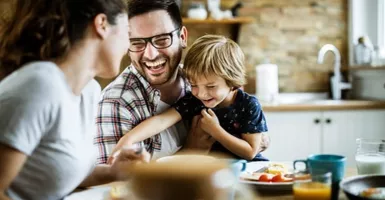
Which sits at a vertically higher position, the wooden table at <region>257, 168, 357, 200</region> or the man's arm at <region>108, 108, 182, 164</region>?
the man's arm at <region>108, 108, 182, 164</region>

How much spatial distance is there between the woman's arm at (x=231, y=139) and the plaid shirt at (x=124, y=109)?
21cm

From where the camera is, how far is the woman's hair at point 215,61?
76.5 inches

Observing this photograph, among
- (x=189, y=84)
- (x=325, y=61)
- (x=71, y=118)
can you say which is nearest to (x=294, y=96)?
(x=325, y=61)

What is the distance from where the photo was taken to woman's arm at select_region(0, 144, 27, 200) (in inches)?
39.5

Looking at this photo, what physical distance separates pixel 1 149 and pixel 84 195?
0.45 meters

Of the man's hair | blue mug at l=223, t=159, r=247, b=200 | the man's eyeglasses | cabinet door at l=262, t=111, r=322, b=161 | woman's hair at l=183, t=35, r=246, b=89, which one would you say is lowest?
cabinet door at l=262, t=111, r=322, b=161

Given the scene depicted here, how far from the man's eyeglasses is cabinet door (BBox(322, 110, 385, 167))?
6.80 feet

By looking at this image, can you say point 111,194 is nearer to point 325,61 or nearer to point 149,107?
point 149,107

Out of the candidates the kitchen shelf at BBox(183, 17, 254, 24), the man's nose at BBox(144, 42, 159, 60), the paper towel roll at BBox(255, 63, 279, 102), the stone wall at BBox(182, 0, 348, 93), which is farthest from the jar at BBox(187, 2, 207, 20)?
the man's nose at BBox(144, 42, 159, 60)

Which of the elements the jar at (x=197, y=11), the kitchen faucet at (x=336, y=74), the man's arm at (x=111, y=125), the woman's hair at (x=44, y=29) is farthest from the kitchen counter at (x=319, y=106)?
the woman's hair at (x=44, y=29)

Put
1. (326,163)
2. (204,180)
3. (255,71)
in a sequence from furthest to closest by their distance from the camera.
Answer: (255,71), (326,163), (204,180)

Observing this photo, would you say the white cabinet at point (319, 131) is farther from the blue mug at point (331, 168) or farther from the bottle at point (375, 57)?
the blue mug at point (331, 168)

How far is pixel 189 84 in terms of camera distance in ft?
7.07

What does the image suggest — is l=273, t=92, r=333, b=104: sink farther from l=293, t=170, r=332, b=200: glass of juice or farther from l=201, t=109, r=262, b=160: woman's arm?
l=293, t=170, r=332, b=200: glass of juice
